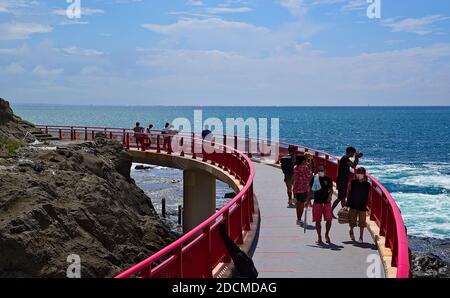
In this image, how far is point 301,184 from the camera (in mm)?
13117

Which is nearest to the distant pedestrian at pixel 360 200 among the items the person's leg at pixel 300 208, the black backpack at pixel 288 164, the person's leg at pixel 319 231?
the person's leg at pixel 319 231

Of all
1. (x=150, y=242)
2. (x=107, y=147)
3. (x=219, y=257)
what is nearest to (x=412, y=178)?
(x=107, y=147)

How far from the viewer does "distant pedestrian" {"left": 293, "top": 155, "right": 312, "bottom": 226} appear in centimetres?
1304

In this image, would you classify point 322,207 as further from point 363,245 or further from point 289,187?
point 289,187

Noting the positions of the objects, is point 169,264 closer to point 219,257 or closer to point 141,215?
point 219,257

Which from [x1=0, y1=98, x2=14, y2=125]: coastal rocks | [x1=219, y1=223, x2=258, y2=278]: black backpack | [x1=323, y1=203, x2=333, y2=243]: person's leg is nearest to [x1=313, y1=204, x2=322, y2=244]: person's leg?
[x1=323, y1=203, x2=333, y2=243]: person's leg

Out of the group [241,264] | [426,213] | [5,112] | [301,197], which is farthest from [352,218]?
[426,213]

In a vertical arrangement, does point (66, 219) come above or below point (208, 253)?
below

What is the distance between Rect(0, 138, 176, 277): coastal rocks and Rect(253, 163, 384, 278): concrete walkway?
19.4ft

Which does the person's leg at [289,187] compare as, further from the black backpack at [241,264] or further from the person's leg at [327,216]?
the black backpack at [241,264]

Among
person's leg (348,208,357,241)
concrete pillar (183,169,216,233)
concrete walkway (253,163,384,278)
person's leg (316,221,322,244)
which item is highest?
person's leg (348,208,357,241)

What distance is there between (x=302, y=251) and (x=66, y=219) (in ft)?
30.4

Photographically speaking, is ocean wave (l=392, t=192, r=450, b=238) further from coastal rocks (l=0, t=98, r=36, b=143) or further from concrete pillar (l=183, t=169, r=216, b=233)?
coastal rocks (l=0, t=98, r=36, b=143)

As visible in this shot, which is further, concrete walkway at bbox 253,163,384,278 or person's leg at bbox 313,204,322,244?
person's leg at bbox 313,204,322,244
